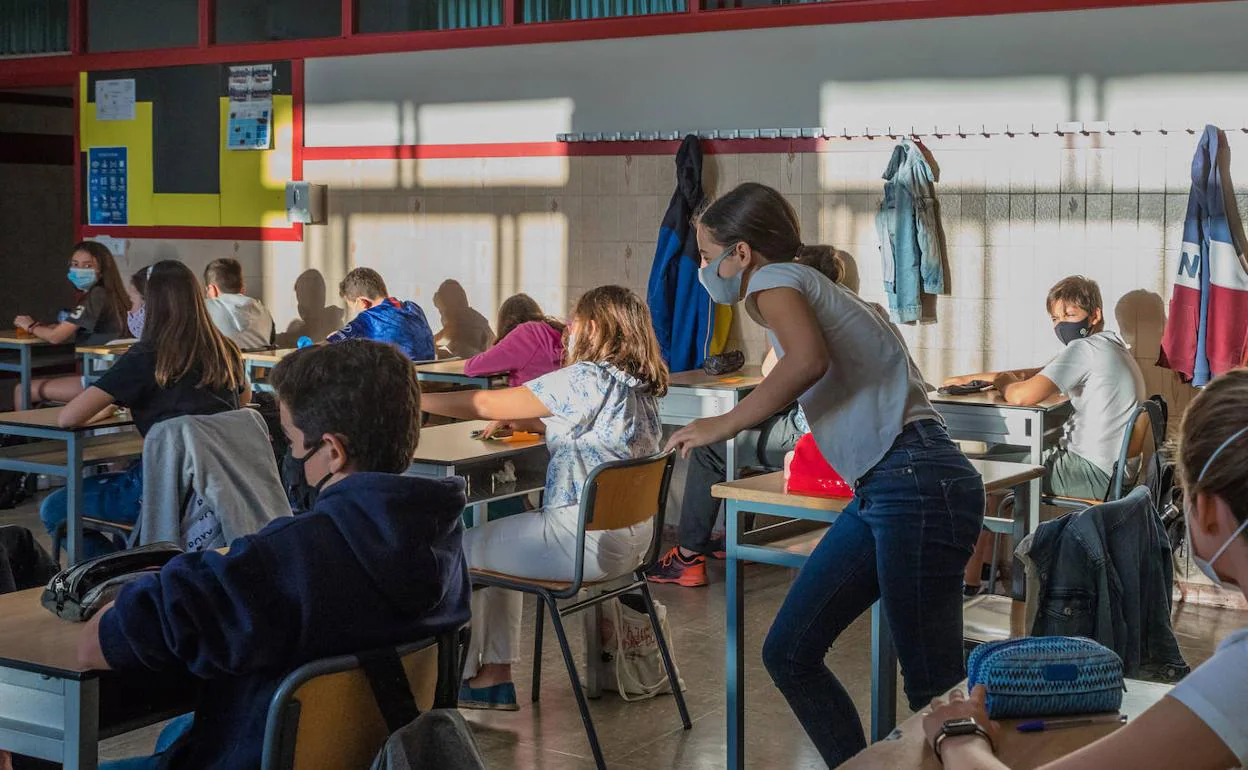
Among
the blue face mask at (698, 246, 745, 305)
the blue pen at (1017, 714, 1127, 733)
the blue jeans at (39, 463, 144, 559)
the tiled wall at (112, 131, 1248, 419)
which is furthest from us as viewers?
the tiled wall at (112, 131, 1248, 419)

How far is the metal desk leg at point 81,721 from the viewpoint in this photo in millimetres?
2086

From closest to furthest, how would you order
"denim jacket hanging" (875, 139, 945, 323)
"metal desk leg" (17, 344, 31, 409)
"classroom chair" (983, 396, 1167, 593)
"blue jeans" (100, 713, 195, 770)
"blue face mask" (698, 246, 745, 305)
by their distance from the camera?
"blue jeans" (100, 713, 195, 770)
"blue face mask" (698, 246, 745, 305)
"classroom chair" (983, 396, 1167, 593)
"denim jacket hanging" (875, 139, 945, 323)
"metal desk leg" (17, 344, 31, 409)

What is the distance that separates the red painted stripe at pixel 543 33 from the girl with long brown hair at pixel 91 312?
62.1 inches

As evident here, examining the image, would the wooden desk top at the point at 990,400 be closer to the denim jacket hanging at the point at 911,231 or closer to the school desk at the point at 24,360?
the denim jacket hanging at the point at 911,231

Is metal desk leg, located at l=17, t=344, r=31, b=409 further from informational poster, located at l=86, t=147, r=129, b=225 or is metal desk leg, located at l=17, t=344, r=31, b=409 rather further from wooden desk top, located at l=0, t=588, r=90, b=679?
wooden desk top, located at l=0, t=588, r=90, b=679

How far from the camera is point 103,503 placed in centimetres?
488

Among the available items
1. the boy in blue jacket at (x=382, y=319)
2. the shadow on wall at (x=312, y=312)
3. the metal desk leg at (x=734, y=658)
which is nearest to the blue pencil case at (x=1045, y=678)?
the metal desk leg at (x=734, y=658)

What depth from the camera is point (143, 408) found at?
4.65 metres

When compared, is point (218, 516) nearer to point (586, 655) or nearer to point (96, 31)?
point (586, 655)

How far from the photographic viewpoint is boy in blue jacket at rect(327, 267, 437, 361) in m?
7.07

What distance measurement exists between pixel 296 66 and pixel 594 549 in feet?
17.7

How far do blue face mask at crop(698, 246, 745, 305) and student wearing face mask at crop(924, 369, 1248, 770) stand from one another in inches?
58.2

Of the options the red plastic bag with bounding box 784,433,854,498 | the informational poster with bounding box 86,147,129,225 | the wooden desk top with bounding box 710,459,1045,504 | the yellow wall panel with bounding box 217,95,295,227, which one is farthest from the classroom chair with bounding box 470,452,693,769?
the informational poster with bounding box 86,147,129,225

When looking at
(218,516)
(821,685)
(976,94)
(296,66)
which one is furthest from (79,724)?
(296,66)
